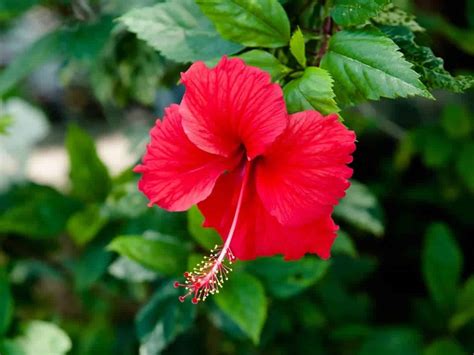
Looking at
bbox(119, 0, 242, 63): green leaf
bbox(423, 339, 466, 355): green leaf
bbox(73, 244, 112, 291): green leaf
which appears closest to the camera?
bbox(119, 0, 242, 63): green leaf

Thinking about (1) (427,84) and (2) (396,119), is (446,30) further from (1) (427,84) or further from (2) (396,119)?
(1) (427,84)

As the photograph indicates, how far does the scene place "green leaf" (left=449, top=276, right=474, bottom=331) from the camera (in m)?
1.60

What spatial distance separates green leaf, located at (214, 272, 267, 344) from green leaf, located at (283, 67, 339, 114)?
1.64 feet

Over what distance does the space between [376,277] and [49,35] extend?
141 cm

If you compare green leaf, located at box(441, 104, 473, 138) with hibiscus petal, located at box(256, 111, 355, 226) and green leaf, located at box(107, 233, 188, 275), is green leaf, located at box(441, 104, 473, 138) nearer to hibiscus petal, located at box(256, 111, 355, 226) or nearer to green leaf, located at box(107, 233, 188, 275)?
green leaf, located at box(107, 233, 188, 275)

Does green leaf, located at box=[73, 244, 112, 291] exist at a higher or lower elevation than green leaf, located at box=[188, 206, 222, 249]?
lower

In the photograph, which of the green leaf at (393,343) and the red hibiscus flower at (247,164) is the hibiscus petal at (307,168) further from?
the green leaf at (393,343)

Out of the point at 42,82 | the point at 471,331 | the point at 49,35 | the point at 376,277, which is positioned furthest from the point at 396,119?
the point at 42,82

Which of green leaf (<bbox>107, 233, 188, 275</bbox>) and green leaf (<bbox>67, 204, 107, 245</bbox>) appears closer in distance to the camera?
green leaf (<bbox>107, 233, 188, 275</bbox>)

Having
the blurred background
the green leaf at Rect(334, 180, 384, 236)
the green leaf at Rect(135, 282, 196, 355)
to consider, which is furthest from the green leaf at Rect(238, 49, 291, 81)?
the green leaf at Rect(334, 180, 384, 236)

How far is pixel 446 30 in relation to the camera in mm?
1824

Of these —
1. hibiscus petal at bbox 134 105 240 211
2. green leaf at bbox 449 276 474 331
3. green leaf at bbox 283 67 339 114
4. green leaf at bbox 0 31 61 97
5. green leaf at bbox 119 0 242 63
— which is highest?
green leaf at bbox 283 67 339 114

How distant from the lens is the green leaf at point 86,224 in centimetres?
146

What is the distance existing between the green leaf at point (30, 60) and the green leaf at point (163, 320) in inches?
20.1
